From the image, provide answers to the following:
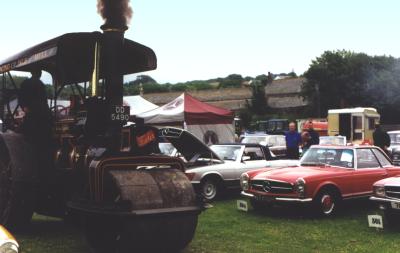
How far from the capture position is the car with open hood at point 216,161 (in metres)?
9.68

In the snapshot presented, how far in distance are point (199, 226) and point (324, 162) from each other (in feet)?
10.3

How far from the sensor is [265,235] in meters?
7.95

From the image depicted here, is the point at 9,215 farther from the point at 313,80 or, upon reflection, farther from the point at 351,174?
the point at 313,80

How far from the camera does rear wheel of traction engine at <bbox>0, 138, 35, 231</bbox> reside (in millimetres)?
7164

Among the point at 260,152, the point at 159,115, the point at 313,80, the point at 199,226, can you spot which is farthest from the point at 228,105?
the point at 199,226

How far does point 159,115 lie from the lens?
1808cm

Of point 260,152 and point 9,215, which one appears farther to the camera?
point 260,152

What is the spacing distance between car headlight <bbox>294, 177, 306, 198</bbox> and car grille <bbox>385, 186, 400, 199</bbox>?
1395mm

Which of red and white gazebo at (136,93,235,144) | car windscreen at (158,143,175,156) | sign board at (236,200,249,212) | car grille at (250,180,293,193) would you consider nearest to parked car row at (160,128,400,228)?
car grille at (250,180,293,193)

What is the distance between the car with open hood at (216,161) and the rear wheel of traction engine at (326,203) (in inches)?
91.0

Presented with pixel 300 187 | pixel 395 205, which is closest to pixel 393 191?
pixel 395 205

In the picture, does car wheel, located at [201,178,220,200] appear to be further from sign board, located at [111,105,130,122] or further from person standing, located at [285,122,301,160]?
sign board, located at [111,105,130,122]

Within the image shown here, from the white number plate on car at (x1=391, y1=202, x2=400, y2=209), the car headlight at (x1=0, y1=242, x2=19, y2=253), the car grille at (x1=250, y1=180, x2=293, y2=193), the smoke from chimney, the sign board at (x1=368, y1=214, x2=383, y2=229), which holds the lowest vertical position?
the sign board at (x1=368, y1=214, x2=383, y2=229)

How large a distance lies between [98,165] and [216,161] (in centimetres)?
598
